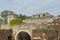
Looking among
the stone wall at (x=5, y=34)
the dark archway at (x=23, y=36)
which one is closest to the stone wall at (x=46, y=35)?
the dark archway at (x=23, y=36)

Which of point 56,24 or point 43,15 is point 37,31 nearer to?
point 56,24

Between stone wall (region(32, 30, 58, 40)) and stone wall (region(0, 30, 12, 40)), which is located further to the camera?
stone wall (region(0, 30, 12, 40))

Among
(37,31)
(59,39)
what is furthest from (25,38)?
(59,39)

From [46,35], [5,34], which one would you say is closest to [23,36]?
[5,34]

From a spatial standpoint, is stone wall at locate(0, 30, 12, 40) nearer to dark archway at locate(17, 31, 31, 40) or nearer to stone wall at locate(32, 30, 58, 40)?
dark archway at locate(17, 31, 31, 40)

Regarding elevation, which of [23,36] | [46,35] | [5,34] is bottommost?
[23,36]

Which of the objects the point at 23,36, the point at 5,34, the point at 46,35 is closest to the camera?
the point at 46,35

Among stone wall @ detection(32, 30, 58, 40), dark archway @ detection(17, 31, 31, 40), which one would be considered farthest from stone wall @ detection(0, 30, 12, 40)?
stone wall @ detection(32, 30, 58, 40)

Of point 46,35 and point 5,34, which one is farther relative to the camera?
point 5,34

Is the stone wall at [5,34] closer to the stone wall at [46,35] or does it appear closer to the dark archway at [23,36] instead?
the dark archway at [23,36]

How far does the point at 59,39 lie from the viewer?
24219mm

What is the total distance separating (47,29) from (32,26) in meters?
2.10

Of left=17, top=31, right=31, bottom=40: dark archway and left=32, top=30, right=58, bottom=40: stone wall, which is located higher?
left=32, top=30, right=58, bottom=40: stone wall

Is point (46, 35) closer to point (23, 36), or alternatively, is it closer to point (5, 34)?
point (5, 34)
